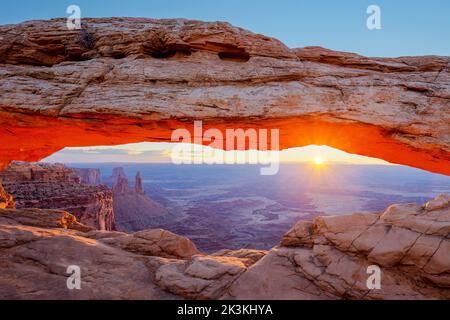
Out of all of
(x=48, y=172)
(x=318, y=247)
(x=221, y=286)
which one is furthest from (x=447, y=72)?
(x=48, y=172)

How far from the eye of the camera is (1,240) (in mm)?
6867

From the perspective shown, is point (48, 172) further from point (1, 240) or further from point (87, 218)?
point (1, 240)

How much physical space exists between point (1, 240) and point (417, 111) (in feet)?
44.4

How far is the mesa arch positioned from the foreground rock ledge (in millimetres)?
3789

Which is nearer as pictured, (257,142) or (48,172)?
(257,142)

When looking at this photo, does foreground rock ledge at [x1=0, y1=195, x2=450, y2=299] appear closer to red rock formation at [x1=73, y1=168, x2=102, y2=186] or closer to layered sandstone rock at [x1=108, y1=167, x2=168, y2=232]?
layered sandstone rock at [x1=108, y1=167, x2=168, y2=232]

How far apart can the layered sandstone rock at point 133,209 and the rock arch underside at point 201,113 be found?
179 ft

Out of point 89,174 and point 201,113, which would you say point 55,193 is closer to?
point 201,113

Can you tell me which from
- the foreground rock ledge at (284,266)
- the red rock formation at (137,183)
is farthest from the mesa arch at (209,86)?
the red rock formation at (137,183)

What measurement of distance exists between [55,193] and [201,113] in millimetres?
31218

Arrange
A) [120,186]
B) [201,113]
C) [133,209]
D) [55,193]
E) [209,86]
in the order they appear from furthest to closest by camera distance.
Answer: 1. [120,186]
2. [133,209]
3. [55,193]
4. [209,86]
5. [201,113]

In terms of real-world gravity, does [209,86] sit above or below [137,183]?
above

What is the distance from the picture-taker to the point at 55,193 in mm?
32094

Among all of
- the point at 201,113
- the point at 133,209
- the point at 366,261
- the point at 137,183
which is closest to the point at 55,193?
the point at 201,113
